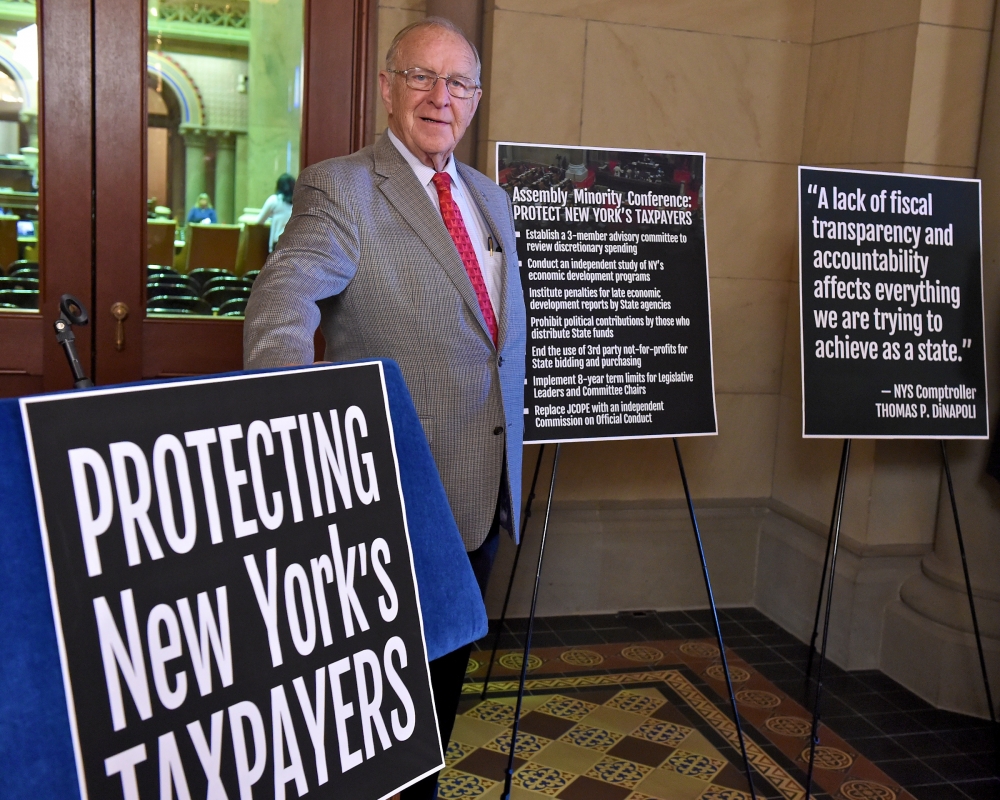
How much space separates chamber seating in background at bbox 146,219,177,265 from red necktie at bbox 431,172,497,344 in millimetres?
1581

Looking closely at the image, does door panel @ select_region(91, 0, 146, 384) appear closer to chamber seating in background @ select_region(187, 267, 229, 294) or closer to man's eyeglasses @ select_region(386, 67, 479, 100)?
chamber seating in background @ select_region(187, 267, 229, 294)

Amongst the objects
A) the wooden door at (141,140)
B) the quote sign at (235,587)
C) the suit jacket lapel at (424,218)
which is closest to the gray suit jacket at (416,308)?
the suit jacket lapel at (424,218)

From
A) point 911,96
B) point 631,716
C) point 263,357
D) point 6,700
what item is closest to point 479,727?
point 631,716

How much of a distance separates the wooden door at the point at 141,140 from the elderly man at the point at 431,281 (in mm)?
1454

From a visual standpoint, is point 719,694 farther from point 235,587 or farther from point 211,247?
point 235,587

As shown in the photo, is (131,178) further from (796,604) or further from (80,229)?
(796,604)

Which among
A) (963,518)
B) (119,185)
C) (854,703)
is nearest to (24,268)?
(119,185)

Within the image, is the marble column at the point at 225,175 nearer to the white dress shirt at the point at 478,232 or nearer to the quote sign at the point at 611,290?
the quote sign at the point at 611,290

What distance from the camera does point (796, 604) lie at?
3.80m

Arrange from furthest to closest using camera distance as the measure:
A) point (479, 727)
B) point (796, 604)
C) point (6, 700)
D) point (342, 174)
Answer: point (796, 604)
point (479, 727)
point (342, 174)
point (6, 700)

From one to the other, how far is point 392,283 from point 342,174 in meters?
0.23

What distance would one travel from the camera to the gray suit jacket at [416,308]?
1.86 meters

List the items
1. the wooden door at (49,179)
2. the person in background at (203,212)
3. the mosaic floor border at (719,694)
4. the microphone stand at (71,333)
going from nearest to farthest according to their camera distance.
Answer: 1. the microphone stand at (71,333)
2. the mosaic floor border at (719,694)
3. the wooden door at (49,179)
4. the person in background at (203,212)

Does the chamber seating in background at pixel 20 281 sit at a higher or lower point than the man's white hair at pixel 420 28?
lower
